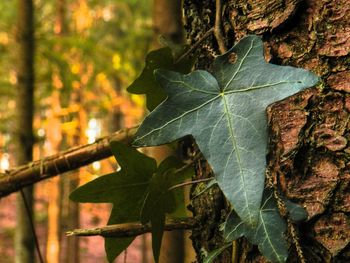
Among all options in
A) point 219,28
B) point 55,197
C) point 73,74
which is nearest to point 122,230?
point 219,28

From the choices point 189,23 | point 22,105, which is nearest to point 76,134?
point 22,105

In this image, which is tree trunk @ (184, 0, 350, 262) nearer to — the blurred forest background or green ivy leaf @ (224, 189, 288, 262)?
green ivy leaf @ (224, 189, 288, 262)

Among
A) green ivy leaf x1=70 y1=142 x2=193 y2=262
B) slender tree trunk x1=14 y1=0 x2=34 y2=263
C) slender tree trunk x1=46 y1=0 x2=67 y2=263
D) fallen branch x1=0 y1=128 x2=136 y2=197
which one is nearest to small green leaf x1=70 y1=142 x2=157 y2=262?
green ivy leaf x1=70 y1=142 x2=193 y2=262

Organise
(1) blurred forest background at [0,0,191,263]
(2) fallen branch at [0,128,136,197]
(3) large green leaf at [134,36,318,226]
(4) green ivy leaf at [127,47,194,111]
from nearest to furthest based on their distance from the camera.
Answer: (3) large green leaf at [134,36,318,226]
(4) green ivy leaf at [127,47,194,111]
(2) fallen branch at [0,128,136,197]
(1) blurred forest background at [0,0,191,263]

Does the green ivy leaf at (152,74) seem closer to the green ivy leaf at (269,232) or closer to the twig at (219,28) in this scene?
the twig at (219,28)

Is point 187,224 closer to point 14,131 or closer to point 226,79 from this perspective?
point 226,79

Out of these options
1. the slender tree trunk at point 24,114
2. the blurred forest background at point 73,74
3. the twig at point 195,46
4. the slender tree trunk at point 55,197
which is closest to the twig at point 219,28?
the twig at point 195,46
